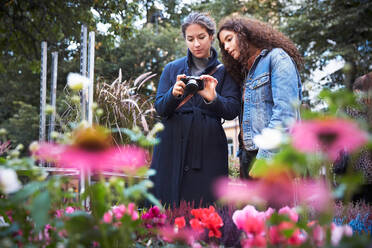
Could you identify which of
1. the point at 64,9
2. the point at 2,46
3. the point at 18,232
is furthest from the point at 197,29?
the point at 2,46

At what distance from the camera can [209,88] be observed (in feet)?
7.39

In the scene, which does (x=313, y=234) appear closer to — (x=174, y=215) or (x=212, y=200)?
(x=174, y=215)

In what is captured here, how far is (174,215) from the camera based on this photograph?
1.66m

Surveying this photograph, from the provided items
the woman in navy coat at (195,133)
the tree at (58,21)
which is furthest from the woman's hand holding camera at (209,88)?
the tree at (58,21)

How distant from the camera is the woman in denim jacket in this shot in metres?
2.02

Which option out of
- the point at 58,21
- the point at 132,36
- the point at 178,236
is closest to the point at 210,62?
the point at 178,236

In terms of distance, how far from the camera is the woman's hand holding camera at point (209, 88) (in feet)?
7.33

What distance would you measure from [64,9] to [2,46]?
1.34 metres

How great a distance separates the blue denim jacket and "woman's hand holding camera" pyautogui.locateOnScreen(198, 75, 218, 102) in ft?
0.59

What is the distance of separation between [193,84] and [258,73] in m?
0.37

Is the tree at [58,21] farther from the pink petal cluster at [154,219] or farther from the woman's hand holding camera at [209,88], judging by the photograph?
the pink petal cluster at [154,219]

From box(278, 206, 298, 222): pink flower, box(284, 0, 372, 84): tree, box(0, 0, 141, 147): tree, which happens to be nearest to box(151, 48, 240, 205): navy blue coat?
box(278, 206, 298, 222): pink flower

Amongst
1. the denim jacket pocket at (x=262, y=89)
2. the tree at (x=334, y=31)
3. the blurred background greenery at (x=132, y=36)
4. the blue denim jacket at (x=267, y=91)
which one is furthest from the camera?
the tree at (x=334, y=31)

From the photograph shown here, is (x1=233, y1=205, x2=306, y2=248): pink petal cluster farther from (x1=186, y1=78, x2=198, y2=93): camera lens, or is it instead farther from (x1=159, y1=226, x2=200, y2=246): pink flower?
(x1=186, y1=78, x2=198, y2=93): camera lens
